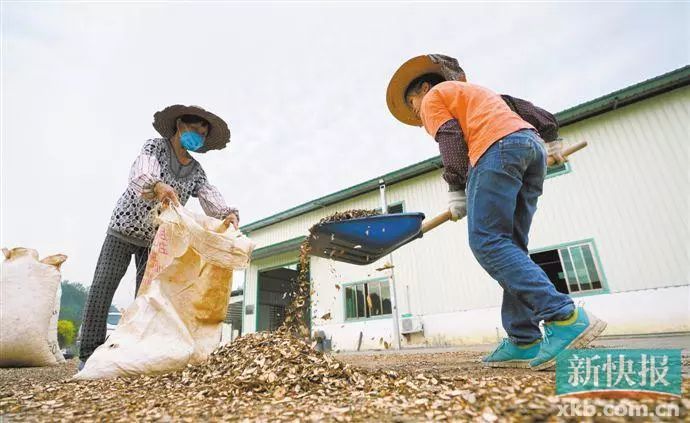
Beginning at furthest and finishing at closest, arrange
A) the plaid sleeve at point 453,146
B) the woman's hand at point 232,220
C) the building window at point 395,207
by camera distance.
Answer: the building window at point 395,207 → the woman's hand at point 232,220 → the plaid sleeve at point 453,146

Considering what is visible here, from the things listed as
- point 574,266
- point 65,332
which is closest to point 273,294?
point 65,332

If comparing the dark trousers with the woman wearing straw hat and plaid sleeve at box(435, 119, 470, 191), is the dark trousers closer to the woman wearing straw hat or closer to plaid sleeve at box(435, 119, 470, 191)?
the woman wearing straw hat

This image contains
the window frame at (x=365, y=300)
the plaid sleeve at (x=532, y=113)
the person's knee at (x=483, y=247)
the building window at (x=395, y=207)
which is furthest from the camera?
the building window at (x=395, y=207)

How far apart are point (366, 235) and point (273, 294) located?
12636mm

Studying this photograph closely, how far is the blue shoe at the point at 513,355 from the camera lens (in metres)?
1.83

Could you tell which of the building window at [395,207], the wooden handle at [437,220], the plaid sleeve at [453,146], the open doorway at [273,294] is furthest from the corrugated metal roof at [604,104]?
the plaid sleeve at [453,146]

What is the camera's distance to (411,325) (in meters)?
8.30

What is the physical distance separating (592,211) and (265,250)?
30.0 ft

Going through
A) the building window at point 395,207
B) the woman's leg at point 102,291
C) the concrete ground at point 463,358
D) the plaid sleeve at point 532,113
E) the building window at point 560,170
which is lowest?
the concrete ground at point 463,358

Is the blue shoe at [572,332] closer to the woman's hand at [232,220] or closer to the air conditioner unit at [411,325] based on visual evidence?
the woman's hand at [232,220]

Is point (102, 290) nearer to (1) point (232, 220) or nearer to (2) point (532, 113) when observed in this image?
(1) point (232, 220)

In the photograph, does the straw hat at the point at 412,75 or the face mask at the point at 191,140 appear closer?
the straw hat at the point at 412,75

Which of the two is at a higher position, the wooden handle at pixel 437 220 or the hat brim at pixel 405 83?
the hat brim at pixel 405 83

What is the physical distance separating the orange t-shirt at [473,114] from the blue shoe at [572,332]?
0.82 metres
